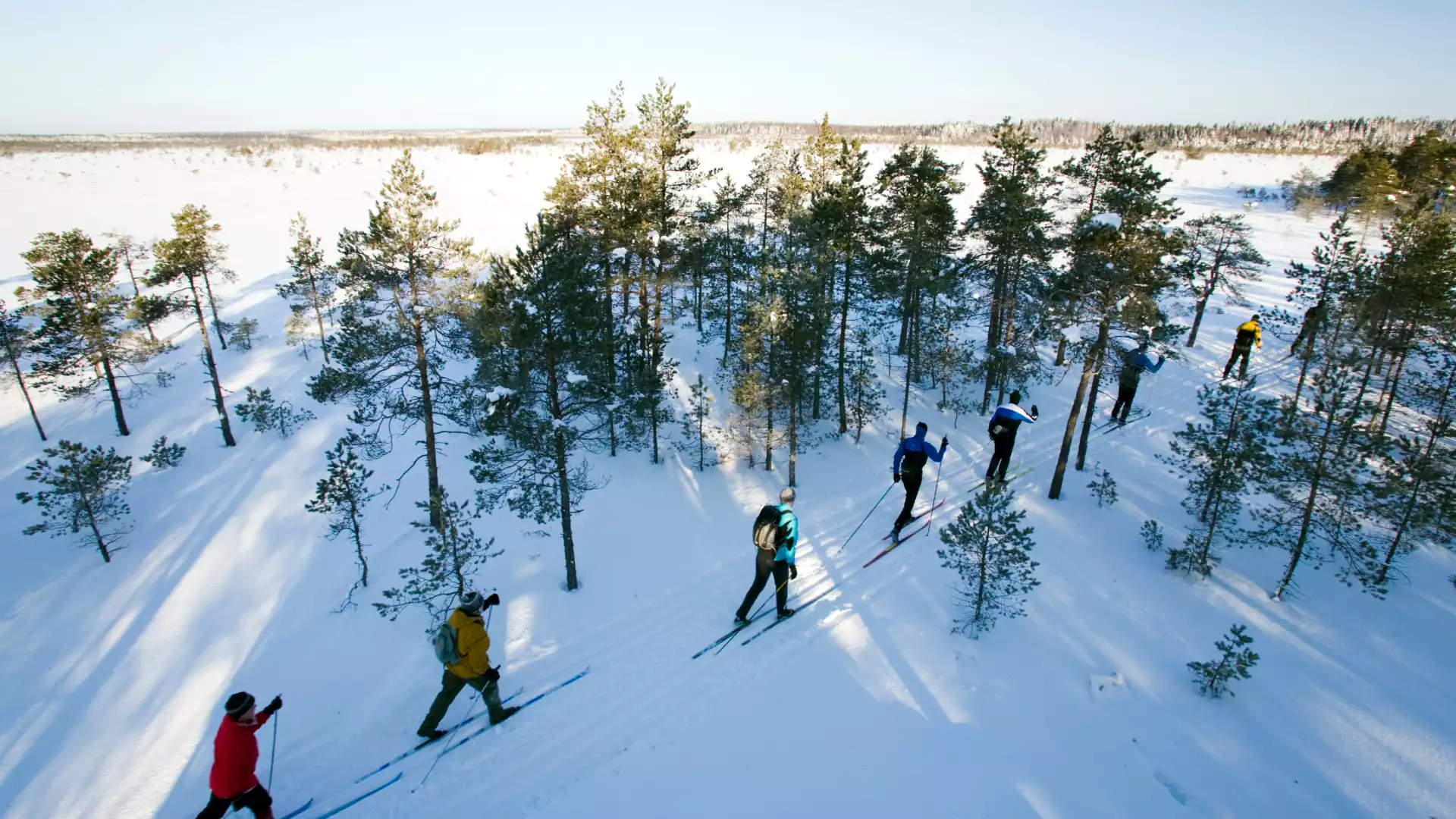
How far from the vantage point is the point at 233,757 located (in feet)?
21.0

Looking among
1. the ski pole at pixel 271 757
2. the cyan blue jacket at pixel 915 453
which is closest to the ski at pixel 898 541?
the cyan blue jacket at pixel 915 453

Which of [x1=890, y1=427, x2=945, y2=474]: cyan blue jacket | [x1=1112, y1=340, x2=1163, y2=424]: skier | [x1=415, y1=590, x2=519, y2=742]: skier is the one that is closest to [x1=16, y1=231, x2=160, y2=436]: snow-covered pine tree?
[x1=415, y1=590, x2=519, y2=742]: skier

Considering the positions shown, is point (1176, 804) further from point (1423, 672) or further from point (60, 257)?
point (60, 257)

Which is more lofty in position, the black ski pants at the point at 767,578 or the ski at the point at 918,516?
the black ski pants at the point at 767,578

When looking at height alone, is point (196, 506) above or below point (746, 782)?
below

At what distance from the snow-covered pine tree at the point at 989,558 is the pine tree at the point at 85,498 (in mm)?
19360

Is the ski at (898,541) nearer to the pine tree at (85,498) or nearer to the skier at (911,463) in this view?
the skier at (911,463)

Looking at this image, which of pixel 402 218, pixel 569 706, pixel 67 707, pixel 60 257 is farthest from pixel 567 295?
pixel 60 257

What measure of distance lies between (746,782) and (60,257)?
81.5 ft

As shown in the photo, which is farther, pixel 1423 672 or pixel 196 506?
pixel 196 506

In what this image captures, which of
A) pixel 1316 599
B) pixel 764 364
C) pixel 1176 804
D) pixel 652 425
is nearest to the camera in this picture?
pixel 1176 804

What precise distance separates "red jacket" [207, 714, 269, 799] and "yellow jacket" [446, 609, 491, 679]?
2.02 m

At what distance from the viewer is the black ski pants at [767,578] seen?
9.06 meters

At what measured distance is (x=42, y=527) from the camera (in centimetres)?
1502
